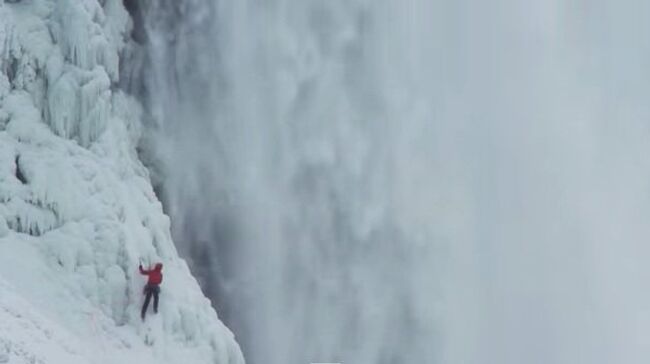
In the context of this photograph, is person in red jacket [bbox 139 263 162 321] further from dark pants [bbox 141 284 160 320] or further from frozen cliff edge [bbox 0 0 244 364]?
frozen cliff edge [bbox 0 0 244 364]

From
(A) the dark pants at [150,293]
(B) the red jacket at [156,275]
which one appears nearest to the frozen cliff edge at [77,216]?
(A) the dark pants at [150,293]

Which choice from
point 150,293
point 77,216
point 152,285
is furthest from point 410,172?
point 77,216

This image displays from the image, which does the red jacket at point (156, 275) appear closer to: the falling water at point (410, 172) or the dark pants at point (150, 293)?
the dark pants at point (150, 293)

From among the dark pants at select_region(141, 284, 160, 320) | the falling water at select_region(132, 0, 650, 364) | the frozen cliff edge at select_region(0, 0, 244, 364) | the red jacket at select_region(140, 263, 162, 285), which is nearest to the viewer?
Answer: the frozen cliff edge at select_region(0, 0, 244, 364)

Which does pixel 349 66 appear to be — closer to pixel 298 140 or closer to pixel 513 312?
pixel 298 140

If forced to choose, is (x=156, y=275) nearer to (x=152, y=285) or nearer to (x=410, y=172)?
(x=152, y=285)

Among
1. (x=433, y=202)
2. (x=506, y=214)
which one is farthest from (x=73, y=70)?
(x=506, y=214)

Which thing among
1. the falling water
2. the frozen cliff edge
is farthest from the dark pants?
the falling water
